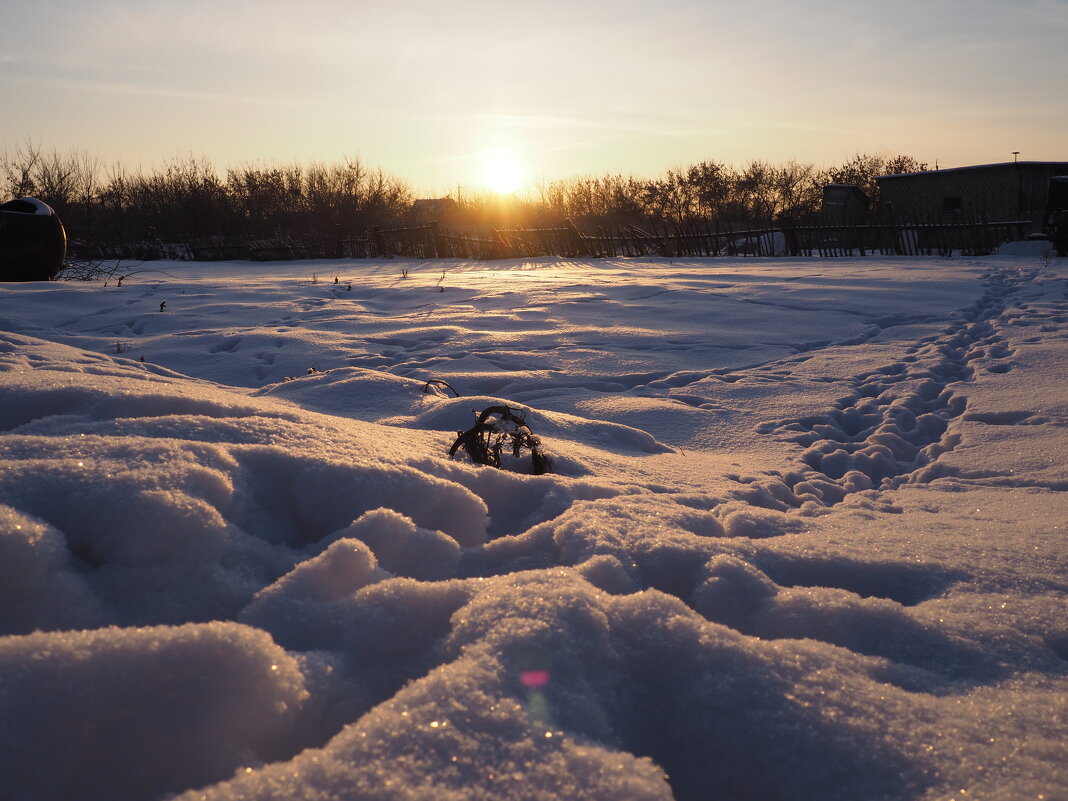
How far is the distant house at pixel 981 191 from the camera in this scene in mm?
21219

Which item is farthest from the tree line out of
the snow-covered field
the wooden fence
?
the snow-covered field

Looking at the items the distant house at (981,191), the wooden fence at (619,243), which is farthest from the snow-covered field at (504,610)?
the distant house at (981,191)

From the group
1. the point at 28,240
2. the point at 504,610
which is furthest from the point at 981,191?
the point at 504,610

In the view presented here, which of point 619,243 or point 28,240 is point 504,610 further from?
point 619,243

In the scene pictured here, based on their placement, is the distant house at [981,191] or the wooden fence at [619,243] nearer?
the wooden fence at [619,243]

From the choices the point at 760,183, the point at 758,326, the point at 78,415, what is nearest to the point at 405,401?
the point at 78,415

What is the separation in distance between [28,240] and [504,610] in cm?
911

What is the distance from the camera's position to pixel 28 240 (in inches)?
311

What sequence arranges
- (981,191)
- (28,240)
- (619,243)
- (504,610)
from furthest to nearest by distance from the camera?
1. (981,191)
2. (619,243)
3. (28,240)
4. (504,610)

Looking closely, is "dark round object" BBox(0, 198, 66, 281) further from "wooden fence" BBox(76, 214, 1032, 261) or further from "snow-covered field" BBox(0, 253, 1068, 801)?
"wooden fence" BBox(76, 214, 1032, 261)

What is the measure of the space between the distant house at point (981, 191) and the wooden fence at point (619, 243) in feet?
19.0

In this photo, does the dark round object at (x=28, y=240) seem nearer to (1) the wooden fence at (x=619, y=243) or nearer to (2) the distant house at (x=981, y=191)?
(1) the wooden fence at (x=619, y=243)

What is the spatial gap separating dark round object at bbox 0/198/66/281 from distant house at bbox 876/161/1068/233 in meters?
21.1

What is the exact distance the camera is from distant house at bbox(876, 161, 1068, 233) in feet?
69.6
